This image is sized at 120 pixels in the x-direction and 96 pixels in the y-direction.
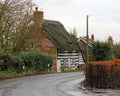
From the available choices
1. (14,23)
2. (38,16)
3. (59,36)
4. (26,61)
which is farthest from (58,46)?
(14,23)

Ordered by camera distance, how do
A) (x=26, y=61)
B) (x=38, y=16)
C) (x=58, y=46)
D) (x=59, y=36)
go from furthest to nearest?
(x=59, y=36) → (x=58, y=46) → (x=38, y=16) → (x=26, y=61)

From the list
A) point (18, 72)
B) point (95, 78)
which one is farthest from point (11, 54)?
point (95, 78)

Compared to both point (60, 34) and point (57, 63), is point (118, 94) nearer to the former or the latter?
point (57, 63)

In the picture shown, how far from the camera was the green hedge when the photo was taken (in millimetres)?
46625

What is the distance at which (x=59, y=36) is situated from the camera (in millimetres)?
72875

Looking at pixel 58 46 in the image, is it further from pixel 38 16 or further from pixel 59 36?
pixel 38 16

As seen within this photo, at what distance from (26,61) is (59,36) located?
2252 cm

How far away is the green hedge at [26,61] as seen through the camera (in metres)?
46.6

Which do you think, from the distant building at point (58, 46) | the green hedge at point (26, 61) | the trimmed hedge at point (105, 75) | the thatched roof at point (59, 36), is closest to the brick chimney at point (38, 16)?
the distant building at point (58, 46)

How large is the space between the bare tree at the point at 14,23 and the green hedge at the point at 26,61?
107 centimetres

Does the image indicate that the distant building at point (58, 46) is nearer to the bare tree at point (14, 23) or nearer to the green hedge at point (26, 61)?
the green hedge at point (26, 61)

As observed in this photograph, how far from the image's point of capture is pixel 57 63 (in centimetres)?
6694

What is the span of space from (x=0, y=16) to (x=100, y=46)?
16192 mm

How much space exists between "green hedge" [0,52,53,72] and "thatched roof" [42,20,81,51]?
11.4m
